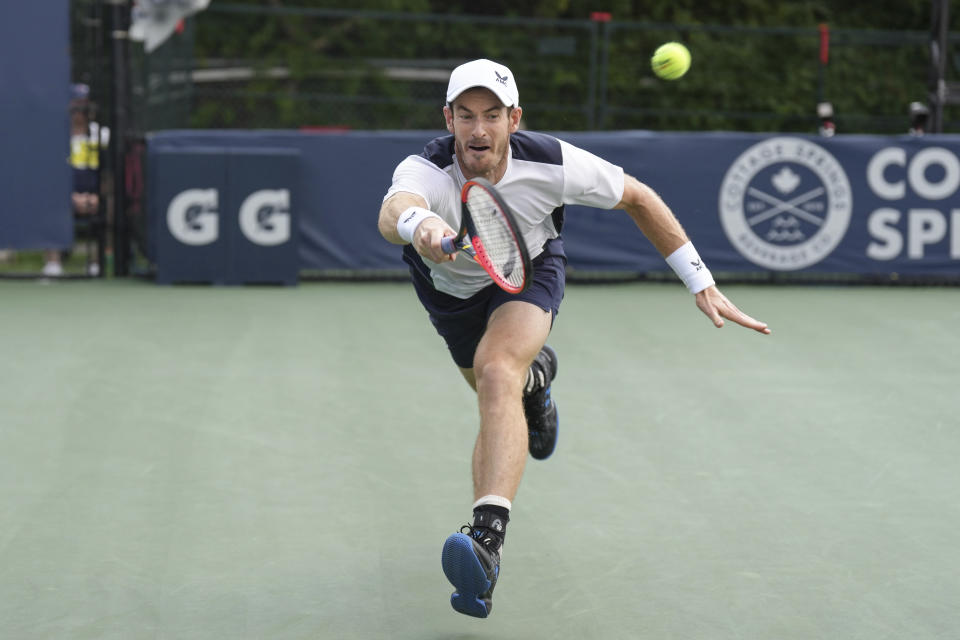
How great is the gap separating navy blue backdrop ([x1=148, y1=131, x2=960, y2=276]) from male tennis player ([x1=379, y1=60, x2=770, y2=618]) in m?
6.85

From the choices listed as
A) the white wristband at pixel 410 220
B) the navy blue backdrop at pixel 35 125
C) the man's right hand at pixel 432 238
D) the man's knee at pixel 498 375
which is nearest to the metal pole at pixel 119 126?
the navy blue backdrop at pixel 35 125

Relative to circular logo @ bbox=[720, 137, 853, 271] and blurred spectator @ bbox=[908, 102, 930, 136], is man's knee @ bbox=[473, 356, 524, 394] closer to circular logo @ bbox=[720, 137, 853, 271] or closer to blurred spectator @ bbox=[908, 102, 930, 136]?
circular logo @ bbox=[720, 137, 853, 271]

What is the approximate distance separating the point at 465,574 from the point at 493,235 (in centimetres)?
108

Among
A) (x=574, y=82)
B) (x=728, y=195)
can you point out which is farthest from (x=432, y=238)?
(x=574, y=82)

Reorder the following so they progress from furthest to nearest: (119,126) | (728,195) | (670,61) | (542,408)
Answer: (119,126), (728,195), (670,61), (542,408)

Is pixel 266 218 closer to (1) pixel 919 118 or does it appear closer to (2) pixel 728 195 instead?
(2) pixel 728 195

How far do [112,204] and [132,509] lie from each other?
7.62 metres

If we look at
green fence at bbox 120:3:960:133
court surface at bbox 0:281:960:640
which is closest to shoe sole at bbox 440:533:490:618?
court surface at bbox 0:281:960:640

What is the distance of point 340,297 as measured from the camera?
37.9 feet

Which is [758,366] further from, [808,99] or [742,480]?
[808,99]

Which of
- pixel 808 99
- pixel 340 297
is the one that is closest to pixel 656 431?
pixel 340 297

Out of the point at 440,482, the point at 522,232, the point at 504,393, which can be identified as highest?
the point at 522,232

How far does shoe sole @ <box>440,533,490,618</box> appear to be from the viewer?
4.05 meters

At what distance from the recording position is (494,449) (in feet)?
14.4
